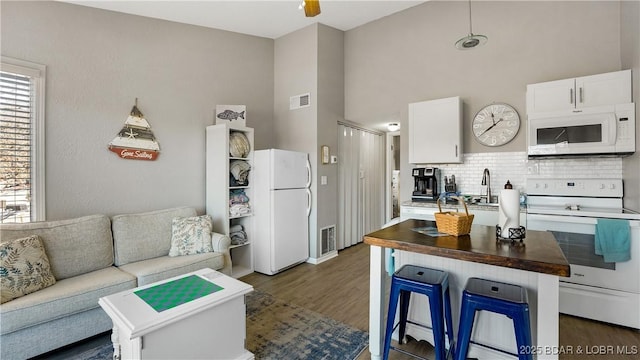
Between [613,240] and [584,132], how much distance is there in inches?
39.3

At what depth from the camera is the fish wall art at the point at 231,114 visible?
381 cm

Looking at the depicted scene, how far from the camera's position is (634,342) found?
7.31 ft

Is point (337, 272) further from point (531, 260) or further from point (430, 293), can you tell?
point (531, 260)

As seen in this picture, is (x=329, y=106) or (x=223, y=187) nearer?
(x=223, y=187)

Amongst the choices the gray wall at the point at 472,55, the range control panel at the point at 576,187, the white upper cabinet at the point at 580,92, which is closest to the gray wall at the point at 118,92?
the gray wall at the point at 472,55

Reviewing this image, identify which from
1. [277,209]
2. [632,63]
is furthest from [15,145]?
[632,63]

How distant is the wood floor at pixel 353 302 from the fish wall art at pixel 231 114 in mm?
2001

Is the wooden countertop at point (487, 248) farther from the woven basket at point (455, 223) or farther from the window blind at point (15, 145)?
the window blind at point (15, 145)

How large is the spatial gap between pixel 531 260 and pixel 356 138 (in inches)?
154

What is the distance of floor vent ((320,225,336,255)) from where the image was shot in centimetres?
429

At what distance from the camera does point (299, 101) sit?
171 inches

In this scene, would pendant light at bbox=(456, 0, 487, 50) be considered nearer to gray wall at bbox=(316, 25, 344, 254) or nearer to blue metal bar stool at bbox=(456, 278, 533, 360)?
blue metal bar stool at bbox=(456, 278, 533, 360)

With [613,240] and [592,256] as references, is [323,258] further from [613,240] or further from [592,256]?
[613,240]

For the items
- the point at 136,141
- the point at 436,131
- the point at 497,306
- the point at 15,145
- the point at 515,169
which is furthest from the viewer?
the point at 436,131
